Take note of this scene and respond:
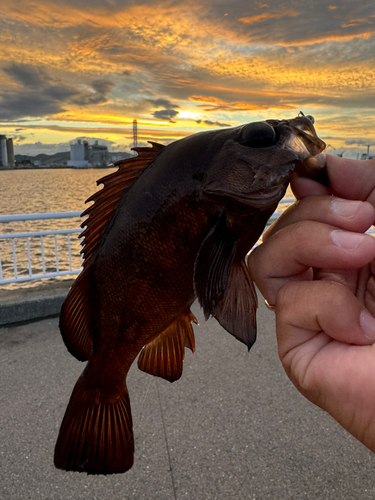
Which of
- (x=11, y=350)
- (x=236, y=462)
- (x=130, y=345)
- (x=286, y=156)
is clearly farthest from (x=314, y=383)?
(x=11, y=350)

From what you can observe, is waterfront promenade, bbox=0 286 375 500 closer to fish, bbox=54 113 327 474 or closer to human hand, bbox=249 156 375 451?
fish, bbox=54 113 327 474

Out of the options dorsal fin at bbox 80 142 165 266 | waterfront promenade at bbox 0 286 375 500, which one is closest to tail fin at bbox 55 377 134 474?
dorsal fin at bbox 80 142 165 266

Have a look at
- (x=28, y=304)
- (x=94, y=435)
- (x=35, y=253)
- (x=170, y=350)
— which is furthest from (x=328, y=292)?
(x=35, y=253)

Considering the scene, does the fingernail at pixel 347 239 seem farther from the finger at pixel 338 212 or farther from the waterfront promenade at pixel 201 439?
the waterfront promenade at pixel 201 439

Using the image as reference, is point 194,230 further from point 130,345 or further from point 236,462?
point 236,462

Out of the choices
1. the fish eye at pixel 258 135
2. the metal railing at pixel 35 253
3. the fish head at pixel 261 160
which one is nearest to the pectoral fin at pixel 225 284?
the fish head at pixel 261 160
